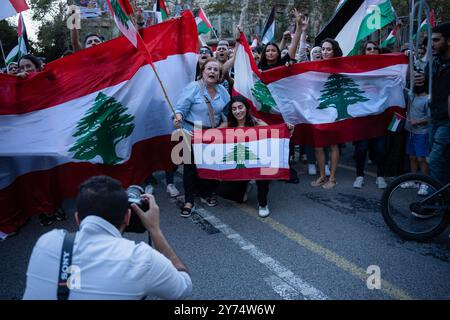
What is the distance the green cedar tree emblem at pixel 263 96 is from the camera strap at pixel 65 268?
13.1ft

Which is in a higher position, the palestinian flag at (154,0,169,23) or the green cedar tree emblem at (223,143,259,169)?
the palestinian flag at (154,0,169,23)

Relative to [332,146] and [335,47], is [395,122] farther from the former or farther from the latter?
[335,47]

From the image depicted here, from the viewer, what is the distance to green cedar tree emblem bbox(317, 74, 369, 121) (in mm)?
5102

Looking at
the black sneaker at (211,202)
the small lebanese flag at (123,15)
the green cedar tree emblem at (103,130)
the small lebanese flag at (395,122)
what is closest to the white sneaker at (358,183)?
the small lebanese flag at (395,122)

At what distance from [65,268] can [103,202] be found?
0.31m

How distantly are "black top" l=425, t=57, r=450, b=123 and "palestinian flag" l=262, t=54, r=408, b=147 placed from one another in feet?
3.62

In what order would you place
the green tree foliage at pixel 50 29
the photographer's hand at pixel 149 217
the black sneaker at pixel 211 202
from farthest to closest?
the green tree foliage at pixel 50 29
the black sneaker at pixel 211 202
the photographer's hand at pixel 149 217

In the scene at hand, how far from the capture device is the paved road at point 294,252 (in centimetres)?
287

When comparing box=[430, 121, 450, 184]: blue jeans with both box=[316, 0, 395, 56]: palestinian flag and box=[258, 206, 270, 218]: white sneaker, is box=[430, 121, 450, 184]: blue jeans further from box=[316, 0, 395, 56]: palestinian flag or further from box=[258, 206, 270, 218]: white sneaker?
box=[316, 0, 395, 56]: palestinian flag

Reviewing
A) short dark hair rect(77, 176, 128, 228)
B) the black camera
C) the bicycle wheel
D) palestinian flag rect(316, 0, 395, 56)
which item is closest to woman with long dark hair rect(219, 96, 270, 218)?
the bicycle wheel

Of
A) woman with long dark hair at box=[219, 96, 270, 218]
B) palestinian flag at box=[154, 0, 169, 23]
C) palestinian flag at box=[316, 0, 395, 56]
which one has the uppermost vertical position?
palestinian flag at box=[154, 0, 169, 23]

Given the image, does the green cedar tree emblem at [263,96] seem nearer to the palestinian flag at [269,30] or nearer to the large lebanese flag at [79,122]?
the large lebanese flag at [79,122]

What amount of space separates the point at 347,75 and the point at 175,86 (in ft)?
7.77

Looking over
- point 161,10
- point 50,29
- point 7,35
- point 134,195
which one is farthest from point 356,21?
point 50,29
